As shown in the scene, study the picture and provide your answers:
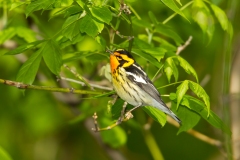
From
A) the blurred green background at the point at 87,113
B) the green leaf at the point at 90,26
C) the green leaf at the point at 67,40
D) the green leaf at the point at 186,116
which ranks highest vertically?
the green leaf at the point at 90,26

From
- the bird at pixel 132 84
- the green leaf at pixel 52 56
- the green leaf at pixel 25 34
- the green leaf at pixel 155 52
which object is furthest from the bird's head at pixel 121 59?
the green leaf at pixel 25 34

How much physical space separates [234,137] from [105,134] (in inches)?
56.6

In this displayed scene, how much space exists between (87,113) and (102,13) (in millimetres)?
1956

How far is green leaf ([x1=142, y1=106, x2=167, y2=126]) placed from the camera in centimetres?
399

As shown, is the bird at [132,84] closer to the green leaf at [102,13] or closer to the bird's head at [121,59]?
the bird's head at [121,59]

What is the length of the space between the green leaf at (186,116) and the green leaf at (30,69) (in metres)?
1.06

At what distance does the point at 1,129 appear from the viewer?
8031mm

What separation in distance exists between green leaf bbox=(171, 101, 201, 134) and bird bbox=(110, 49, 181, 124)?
9 cm

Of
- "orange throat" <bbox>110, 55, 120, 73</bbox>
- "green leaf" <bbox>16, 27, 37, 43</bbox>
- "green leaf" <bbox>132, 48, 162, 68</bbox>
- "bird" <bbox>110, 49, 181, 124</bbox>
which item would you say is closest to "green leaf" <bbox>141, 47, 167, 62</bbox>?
"green leaf" <bbox>132, 48, 162, 68</bbox>

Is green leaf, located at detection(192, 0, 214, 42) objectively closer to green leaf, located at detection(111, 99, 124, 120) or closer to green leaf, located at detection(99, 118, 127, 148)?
green leaf, located at detection(111, 99, 124, 120)

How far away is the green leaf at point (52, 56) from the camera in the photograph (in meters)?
4.04

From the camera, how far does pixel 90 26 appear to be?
364 centimetres

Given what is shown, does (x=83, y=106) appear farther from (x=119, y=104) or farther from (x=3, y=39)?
(x=119, y=104)

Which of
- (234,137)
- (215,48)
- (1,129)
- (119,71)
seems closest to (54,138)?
(1,129)
